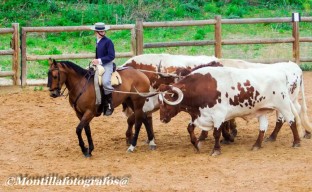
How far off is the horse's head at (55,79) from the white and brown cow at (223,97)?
161 cm

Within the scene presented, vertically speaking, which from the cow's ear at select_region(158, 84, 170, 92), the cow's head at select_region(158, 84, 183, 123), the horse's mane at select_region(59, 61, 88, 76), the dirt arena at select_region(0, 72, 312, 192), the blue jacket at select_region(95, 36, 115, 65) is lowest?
the dirt arena at select_region(0, 72, 312, 192)

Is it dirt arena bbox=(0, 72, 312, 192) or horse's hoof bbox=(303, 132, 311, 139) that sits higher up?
horse's hoof bbox=(303, 132, 311, 139)

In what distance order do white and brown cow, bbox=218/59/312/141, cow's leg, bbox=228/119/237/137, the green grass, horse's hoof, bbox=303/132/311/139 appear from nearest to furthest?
white and brown cow, bbox=218/59/312/141 < horse's hoof, bbox=303/132/311/139 < cow's leg, bbox=228/119/237/137 < the green grass

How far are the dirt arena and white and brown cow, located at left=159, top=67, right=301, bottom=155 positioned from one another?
57 centimetres

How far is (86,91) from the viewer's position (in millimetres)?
12984

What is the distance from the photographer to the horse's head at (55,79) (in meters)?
12.9

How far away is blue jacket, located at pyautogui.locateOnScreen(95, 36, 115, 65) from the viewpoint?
514 inches

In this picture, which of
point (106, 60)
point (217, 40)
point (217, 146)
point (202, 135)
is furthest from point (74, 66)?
point (217, 40)

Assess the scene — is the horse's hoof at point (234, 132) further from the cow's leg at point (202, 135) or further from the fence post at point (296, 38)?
the fence post at point (296, 38)

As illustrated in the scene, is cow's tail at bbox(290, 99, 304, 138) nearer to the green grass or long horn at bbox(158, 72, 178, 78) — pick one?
long horn at bbox(158, 72, 178, 78)

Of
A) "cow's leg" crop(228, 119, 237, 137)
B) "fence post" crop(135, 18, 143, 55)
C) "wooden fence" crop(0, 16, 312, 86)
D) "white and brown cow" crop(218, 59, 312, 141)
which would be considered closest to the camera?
"white and brown cow" crop(218, 59, 312, 141)

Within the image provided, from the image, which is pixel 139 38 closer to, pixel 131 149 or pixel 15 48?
pixel 15 48

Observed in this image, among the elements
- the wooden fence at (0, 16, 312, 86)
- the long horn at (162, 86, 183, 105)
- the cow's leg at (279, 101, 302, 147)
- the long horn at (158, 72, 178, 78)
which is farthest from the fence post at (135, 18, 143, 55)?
the cow's leg at (279, 101, 302, 147)

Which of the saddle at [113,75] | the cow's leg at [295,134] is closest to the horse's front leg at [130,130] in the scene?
the saddle at [113,75]
